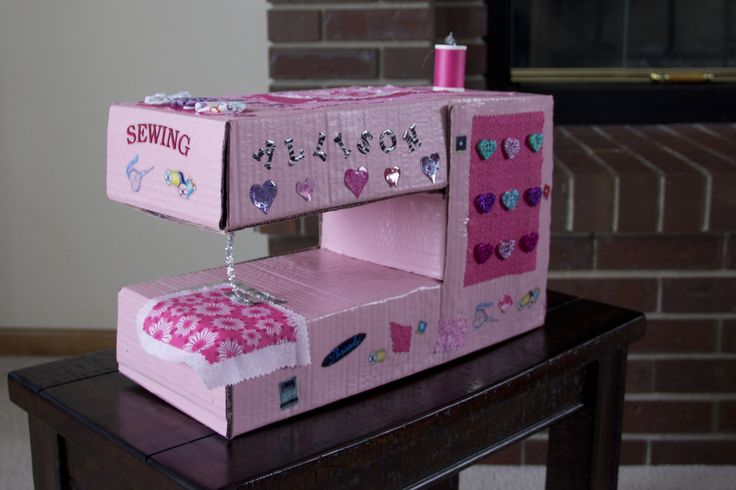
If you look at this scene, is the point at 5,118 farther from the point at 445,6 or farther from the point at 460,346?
the point at 460,346

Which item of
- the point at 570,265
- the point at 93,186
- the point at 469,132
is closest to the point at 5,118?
the point at 93,186

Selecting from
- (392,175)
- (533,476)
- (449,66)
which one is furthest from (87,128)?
(392,175)

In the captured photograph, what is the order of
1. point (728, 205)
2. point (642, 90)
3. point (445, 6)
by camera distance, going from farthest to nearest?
point (642, 90) < point (445, 6) < point (728, 205)

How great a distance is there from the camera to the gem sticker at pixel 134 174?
0.85 metres

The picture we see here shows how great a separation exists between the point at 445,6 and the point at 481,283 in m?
1.02

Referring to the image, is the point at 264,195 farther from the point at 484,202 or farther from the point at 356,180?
the point at 484,202

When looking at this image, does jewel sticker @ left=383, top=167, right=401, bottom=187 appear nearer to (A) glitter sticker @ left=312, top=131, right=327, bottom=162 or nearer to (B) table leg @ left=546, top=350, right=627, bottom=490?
(A) glitter sticker @ left=312, top=131, right=327, bottom=162

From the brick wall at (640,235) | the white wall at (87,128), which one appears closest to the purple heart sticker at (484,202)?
the brick wall at (640,235)

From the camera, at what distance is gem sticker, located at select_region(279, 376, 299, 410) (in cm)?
83

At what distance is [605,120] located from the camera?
2053 millimetres

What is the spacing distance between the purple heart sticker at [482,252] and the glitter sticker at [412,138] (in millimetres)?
155

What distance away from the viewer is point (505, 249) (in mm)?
1050

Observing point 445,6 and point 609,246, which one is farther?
point 445,6

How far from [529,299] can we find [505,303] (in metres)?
0.05
